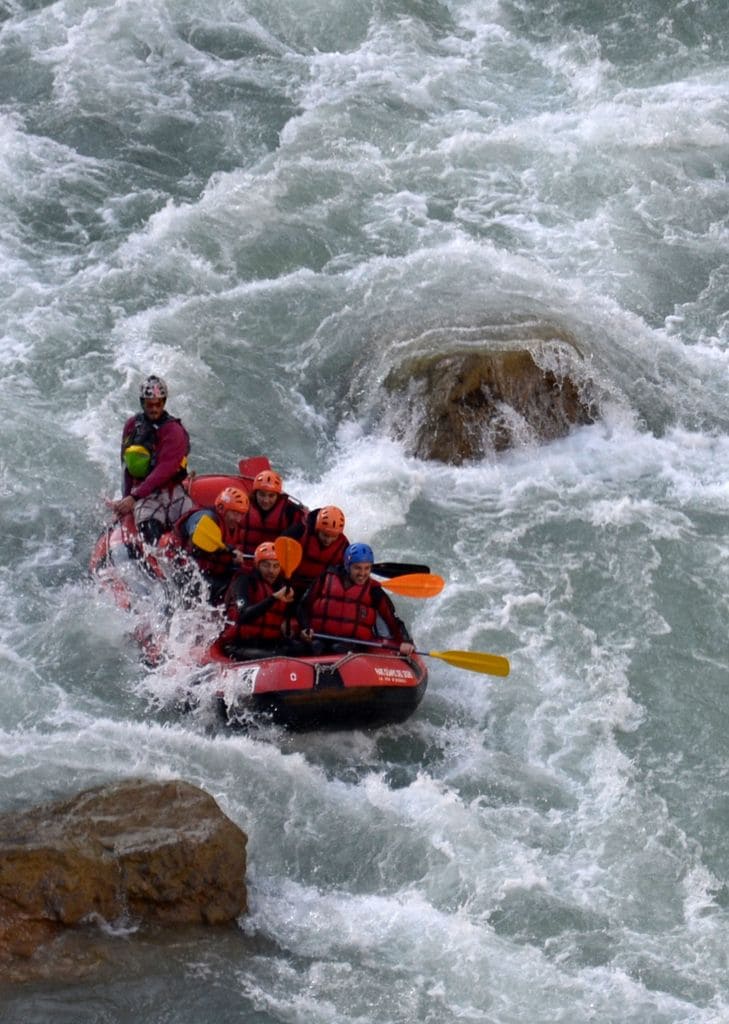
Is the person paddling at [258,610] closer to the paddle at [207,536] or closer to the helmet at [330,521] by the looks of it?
the paddle at [207,536]

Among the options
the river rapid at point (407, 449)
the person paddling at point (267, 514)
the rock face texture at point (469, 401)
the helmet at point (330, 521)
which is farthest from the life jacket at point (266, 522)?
the rock face texture at point (469, 401)

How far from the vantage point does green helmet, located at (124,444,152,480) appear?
1018cm

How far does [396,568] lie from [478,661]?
2.87 feet

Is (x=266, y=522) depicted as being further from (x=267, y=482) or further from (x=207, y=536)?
(x=207, y=536)

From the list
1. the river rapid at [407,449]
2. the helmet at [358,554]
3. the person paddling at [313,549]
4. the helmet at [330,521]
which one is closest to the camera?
the river rapid at [407,449]

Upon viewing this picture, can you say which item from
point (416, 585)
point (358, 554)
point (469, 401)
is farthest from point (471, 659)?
point (469, 401)

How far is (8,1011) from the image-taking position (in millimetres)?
6719

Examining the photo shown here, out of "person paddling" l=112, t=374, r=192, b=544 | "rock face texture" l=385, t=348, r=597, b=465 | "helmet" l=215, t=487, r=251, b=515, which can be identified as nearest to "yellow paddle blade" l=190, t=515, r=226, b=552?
"helmet" l=215, t=487, r=251, b=515

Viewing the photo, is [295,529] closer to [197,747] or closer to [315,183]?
A: [197,747]

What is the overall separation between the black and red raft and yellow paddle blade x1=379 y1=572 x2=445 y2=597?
21.4 inches

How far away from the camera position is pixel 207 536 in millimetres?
9633

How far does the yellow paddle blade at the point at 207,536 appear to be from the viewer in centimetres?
962

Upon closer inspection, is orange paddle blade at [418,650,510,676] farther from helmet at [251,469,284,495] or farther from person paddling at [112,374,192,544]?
person paddling at [112,374,192,544]

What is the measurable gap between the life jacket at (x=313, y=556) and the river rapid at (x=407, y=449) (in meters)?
0.82
